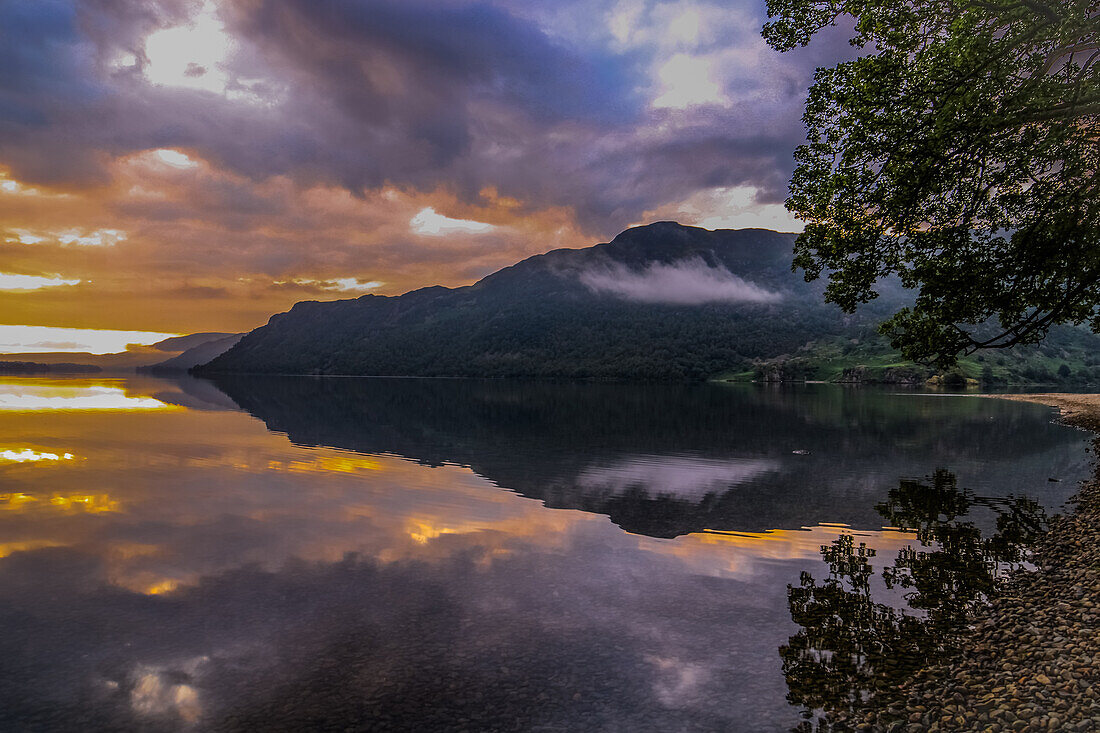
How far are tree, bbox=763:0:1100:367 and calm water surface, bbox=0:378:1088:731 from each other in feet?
34.5

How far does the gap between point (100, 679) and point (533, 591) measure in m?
11.3

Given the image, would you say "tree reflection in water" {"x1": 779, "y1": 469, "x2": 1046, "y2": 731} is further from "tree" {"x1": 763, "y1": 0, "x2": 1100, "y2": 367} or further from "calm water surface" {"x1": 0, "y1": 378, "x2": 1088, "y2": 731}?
"tree" {"x1": 763, "y1": 0, "x2": 1100, "y2": 367}

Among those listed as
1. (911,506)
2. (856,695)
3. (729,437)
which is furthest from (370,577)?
(729,437)

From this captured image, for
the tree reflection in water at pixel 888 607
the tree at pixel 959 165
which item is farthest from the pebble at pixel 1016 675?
the tree at pixel 959 165

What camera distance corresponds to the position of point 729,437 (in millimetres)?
68062

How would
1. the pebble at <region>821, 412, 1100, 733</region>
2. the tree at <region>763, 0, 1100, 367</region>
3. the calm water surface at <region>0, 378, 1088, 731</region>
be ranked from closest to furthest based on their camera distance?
the pebble at <region>821, 412, 1100, 733</region>
the calm water surface at <region>0, 378, 1088, 731</region>
the tree at <region>763, 0, 1100, 367</region>

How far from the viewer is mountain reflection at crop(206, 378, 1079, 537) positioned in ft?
108

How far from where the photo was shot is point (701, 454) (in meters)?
53.9

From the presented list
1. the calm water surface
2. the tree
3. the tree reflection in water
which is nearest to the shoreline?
the tree reflection in water

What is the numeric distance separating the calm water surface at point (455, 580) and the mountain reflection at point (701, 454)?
0.47 metres

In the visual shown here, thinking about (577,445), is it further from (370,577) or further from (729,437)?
(370,577)

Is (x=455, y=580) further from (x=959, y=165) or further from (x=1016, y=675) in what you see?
(x=959, y=165)

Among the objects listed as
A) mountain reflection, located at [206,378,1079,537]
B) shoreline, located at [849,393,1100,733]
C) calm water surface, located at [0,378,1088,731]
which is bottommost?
mountain reflection, located at [206,378,1079,537]

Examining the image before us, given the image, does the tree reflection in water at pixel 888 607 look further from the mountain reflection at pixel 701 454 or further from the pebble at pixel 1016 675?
the mountain reflection at pixel 701 454
